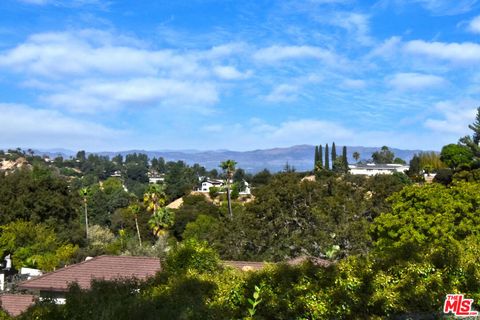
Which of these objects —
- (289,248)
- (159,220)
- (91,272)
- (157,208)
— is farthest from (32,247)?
(289,248)

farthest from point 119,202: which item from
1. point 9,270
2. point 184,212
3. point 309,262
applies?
point 309,262

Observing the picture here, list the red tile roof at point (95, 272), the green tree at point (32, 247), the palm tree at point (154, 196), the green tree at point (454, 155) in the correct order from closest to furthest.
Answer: the red tile roof at point (95, 272) → the green tree at point (32, 247) → the palm tree at point (154, 196) → the green tree at point (454, 155)

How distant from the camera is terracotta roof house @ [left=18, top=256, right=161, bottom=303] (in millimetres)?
23109

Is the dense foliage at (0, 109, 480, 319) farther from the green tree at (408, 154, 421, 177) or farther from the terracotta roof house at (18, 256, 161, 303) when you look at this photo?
the green tree at (408, 154, 421, 177)

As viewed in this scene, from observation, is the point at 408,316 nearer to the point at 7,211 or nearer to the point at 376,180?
the point at 376,180

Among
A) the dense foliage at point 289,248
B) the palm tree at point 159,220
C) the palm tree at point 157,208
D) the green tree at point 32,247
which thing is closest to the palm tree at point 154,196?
the palm tree at point 157,208

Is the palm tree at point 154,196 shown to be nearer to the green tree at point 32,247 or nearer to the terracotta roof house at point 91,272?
the green tree at point 32,247

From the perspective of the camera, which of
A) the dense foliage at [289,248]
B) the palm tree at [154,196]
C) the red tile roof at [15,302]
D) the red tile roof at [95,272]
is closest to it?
the dense foliage at [289,248]

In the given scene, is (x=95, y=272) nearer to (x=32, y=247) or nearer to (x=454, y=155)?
(x=32, y=247)

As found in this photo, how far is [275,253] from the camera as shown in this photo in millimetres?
32125

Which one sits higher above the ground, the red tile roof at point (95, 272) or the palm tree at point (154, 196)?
the palm tree at point (154, 196)

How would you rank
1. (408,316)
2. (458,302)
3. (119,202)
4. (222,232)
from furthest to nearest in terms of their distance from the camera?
(119,202) → (222,232) → (408,316) → (458,302)

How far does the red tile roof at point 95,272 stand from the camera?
23.2 m

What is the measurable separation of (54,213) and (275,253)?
26410 mm
